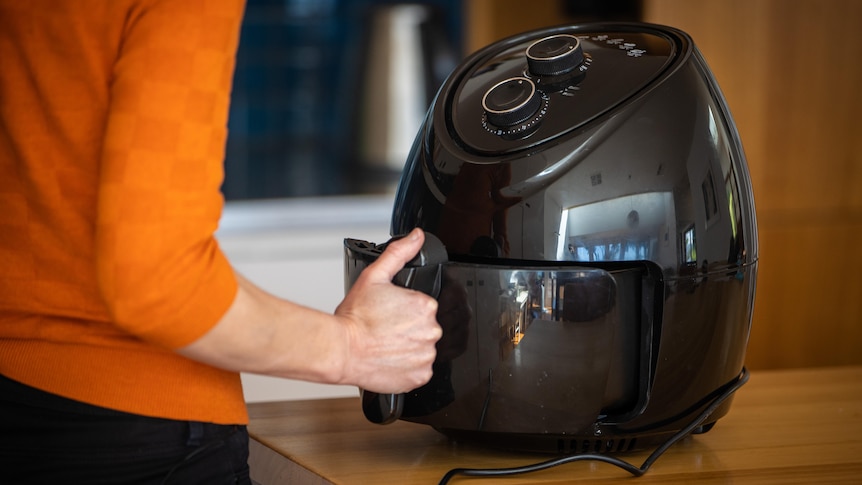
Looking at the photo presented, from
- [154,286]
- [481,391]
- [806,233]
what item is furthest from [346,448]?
[806,233]

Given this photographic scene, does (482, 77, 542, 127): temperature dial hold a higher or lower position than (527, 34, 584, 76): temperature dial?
lower

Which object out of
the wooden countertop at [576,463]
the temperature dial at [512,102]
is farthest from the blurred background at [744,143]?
the temperature dial at [512,102]

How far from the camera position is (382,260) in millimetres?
547

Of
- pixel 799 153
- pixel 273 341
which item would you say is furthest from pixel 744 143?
pixel 273 341

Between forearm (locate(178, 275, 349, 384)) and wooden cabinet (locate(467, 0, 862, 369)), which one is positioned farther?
wooden cabinet (locate(467, 0, 862, 369))

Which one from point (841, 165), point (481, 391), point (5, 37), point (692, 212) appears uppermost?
point (5, 37)

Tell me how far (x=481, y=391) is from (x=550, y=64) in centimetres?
23

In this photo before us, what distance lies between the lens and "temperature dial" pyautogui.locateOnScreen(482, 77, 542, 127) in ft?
1.98

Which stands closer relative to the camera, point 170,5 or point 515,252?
point 170,5

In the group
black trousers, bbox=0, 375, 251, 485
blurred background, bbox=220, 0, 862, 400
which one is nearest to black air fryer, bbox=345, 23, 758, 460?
black trousers, bbox=0, 375, 251, 485

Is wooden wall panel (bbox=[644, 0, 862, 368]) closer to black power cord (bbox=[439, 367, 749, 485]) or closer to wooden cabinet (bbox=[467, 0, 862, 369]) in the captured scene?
wooden cabinet (bbox=[467, 0, 862, 369])

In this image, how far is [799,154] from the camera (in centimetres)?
177

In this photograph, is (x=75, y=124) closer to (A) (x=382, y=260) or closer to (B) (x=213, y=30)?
(B) (x=213, y=30)

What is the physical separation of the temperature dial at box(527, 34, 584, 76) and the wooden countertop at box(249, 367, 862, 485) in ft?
0.87
